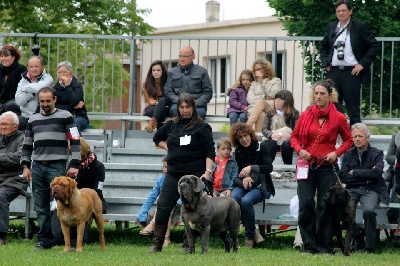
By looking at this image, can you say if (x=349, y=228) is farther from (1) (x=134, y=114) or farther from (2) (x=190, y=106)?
(1) (x=134, y=114)

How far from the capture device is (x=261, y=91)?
18.2 meters

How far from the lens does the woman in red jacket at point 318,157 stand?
46.4 ft

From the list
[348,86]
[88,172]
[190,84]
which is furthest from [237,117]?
[88,172]

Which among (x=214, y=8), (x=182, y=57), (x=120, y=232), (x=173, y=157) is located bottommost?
(x=120, y=232)

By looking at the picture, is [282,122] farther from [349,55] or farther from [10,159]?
[10,159]

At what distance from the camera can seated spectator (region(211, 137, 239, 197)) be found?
52.5ft

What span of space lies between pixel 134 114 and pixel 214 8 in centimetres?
4284

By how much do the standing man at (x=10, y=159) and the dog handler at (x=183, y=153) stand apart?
8.94 ft

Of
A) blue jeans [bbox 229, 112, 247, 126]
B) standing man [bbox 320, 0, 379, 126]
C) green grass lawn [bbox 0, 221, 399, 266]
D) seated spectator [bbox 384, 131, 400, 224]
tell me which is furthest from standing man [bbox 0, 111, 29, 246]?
seated spectator [bbox 384, 131, 400, 224]

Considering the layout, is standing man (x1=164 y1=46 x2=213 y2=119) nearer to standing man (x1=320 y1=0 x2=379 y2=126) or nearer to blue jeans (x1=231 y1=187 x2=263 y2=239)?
standing man (x1=320 y1=0 x2=379 y2=126)

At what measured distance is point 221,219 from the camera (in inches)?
567

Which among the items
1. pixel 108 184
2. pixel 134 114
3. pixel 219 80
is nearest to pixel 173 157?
pixel 108 184

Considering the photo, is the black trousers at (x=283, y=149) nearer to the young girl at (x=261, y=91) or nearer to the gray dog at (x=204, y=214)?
the young girl at (x=261, y=91)

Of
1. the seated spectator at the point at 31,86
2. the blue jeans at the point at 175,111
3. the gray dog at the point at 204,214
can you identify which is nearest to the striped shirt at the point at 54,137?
the gray dog at the point at 204,214
